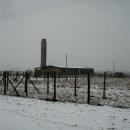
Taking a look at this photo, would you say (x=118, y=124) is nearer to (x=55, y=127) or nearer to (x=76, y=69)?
(x=55, y=127)

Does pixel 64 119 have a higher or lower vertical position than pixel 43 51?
lower

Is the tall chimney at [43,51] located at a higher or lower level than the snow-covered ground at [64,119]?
higher

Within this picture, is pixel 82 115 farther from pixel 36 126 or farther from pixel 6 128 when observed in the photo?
pixel 6 128

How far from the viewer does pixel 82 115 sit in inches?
344

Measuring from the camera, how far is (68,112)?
9.27 meters

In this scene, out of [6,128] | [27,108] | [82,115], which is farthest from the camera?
[27,108]

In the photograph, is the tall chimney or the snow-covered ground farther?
the tall chimney

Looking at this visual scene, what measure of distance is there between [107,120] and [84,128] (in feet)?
4.70

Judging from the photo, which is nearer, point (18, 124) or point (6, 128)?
point (6, 128)

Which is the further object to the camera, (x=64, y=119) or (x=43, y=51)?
(x=43, y=51)

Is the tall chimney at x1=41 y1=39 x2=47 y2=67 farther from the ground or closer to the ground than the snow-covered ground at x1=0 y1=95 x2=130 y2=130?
farther from the ground

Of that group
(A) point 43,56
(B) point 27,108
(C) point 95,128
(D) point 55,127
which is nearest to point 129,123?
(C) point 95,128

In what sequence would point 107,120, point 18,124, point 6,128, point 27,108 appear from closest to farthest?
point 6,128 < point 18,124 < point 107,120 < point 27,108

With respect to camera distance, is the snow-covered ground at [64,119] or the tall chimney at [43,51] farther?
the tall chimney at [43,51]
